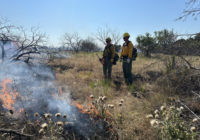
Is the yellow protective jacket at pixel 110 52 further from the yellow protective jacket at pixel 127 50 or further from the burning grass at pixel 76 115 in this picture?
the burning grass at pixel 76 115

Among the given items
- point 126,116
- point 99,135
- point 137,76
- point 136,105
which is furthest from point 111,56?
point 99,135

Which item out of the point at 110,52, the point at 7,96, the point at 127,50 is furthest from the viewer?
the point at 110,52

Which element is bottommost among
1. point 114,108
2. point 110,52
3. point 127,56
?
point 114,108

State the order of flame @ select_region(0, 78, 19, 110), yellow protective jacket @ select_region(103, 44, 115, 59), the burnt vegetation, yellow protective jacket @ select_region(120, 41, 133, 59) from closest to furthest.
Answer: the burnt vegetation < flame @ select_region(0, 78, 19, 110) < yellow protective jacket @ select_region(120, 41, 133, 59) < yellow protective jacket @ select_region(103, 44, 115, 59)

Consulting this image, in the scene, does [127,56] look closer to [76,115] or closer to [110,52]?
[110,52]

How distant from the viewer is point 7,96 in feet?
11.3

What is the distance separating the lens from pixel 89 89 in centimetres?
483

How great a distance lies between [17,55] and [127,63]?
5.81 metres

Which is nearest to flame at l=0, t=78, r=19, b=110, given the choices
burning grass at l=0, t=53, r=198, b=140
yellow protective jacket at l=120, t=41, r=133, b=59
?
burning grass at l=0, t=53, r=198, b=140

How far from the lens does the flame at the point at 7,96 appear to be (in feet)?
10.2

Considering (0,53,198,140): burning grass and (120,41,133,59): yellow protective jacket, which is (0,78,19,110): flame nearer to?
(0,53,198,140): burning grass

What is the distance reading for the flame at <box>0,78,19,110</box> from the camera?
311 centimetres

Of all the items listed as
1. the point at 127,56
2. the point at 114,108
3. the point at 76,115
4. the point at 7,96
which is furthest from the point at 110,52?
the point at 7,96

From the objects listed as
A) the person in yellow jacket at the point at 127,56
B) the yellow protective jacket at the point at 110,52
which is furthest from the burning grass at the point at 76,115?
the yellow protective jacket at the point at 110,52
